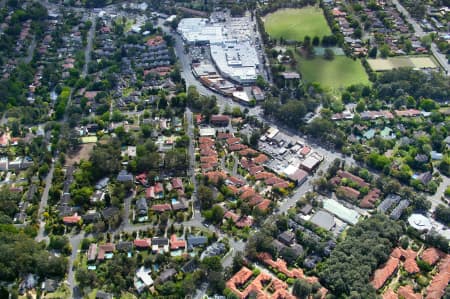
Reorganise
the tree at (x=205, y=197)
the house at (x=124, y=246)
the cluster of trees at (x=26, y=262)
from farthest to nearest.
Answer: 1. the tree at (x=205, y=197)
2. the house at (x=124, y=246)
3. the cluster of trees at (x=26, y=262)

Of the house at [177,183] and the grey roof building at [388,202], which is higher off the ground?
the grey roof building at [388,202]

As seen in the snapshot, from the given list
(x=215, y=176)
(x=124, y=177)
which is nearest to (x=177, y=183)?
(x=215, y=176)

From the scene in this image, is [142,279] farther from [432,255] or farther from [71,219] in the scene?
[432,255]

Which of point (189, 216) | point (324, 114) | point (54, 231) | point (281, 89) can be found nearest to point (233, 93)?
point (281, 89)

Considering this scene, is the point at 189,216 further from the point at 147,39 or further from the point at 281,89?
the point at 147,39

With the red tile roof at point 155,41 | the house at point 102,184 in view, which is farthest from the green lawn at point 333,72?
the house at point 102,184

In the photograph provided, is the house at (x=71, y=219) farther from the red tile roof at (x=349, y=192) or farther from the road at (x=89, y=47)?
the road at (x=89, y=47)
